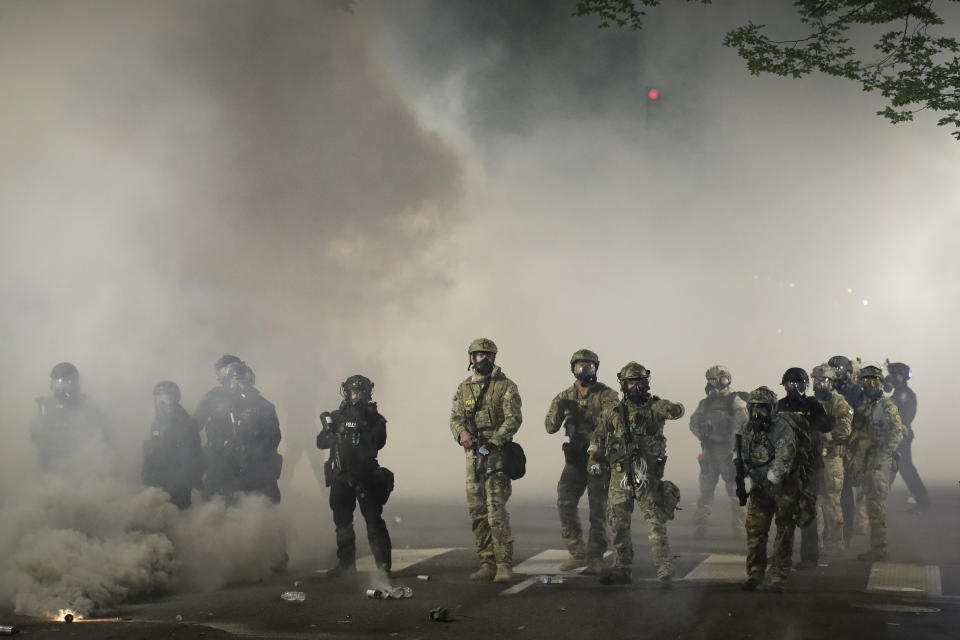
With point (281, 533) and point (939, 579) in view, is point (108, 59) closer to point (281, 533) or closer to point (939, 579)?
point (281, 533)

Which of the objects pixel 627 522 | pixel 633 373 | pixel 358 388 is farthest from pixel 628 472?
pixel 358 388

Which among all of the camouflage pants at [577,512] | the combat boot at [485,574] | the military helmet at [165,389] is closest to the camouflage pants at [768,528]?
the camouflage pants at [577,512]

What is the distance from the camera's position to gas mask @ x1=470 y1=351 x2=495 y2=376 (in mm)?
11828

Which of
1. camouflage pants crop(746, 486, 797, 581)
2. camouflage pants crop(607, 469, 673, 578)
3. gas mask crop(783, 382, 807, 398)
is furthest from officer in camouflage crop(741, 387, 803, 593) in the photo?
camouflage pants crop(607, 469, 673, 578)

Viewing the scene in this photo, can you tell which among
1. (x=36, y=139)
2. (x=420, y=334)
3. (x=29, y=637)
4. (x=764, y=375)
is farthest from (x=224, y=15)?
(x=764, y=375)

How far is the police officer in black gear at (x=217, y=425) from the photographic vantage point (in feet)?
43.1

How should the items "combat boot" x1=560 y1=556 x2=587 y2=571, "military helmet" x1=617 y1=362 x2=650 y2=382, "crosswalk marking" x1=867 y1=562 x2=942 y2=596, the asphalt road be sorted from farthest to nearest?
"combat boot" x1=560 y1=556 x2=587 y2=571, "military helmet" x1=617 y1=362 x2=650 y2=382, "crosswalk marking" x1=867 y1=562 x2=942 y2=596, the asphalt road

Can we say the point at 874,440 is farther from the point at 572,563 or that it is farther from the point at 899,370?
the point at 899,370

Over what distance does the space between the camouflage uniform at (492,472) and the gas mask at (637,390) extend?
110cm

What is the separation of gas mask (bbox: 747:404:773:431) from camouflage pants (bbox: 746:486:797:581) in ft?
1.93

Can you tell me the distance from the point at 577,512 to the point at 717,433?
385cm

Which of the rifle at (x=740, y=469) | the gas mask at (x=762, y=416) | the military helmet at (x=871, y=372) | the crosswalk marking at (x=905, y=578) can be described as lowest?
the crosswalk marking at (x=905, y=578)

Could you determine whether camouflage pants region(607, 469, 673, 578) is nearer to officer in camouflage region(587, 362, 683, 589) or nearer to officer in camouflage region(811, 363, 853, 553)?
officer in camouflage region(587, 362, 683, 589)

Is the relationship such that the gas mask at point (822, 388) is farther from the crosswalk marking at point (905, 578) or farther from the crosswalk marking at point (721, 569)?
the crosswalk marking at point (721, 569)
